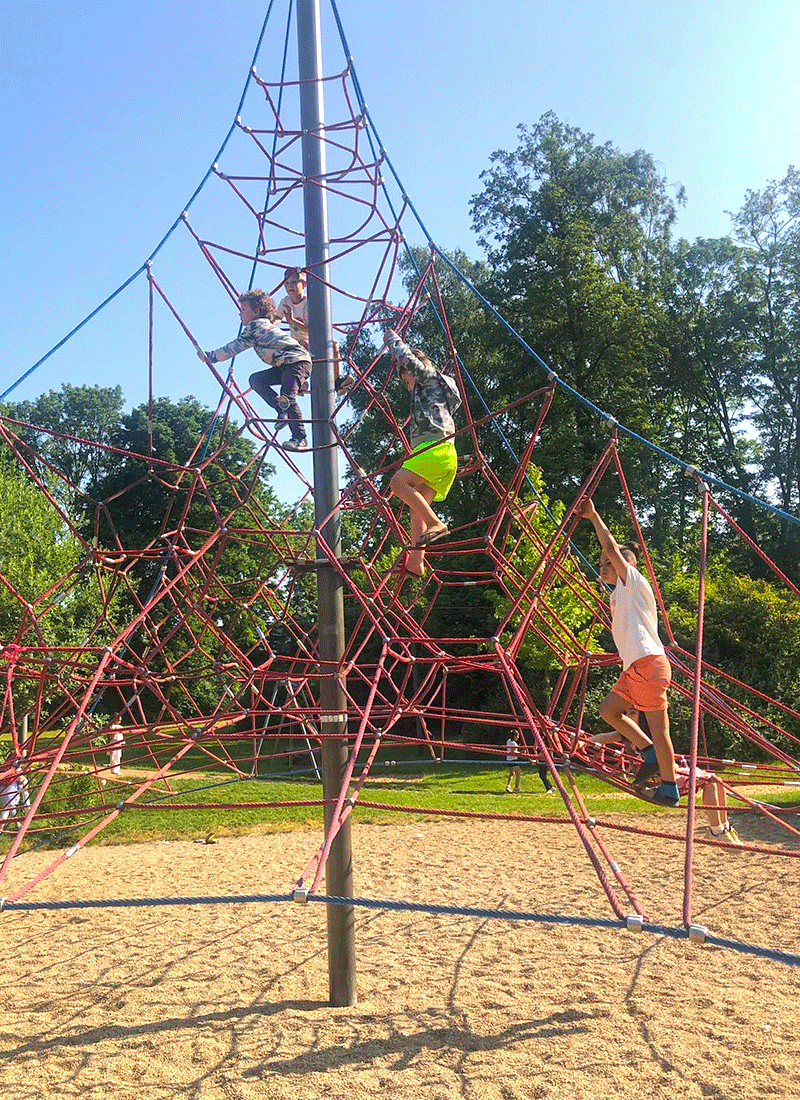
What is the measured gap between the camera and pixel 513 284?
2517 centimetres

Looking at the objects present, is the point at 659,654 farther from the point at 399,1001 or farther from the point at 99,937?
the point at 99,937

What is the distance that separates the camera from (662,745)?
4.86 metres

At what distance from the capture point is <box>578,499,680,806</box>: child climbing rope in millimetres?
4797

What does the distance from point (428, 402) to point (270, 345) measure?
990 millimetres

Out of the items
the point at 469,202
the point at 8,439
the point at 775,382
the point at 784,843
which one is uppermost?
the point at 469,202

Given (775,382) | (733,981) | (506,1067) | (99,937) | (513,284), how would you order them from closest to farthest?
(506,1067) < (733,981) < (99,937) < (513,284) < (775,382)

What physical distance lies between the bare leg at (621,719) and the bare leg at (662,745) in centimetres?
21

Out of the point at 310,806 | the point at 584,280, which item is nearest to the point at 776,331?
the point at 584,280

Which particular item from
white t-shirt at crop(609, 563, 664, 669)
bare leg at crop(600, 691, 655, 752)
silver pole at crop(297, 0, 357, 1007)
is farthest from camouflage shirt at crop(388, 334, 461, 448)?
bare leg at crop(600, 691, 655, 752)

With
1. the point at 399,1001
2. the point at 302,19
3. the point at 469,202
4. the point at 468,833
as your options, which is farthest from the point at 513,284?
the point at 399,1001

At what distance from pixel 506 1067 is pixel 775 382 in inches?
1031

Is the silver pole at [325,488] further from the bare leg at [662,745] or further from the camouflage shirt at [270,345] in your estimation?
the bare leg at [662,745]

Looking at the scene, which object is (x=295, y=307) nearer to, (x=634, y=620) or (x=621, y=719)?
(x=634, y=620)

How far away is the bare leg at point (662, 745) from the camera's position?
15.7 ft
